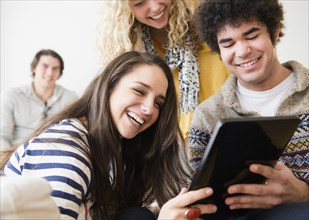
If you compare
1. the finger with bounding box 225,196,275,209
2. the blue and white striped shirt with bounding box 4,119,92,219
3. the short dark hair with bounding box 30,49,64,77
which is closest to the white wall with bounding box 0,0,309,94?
the short dark hair with bounding box 30,49,64,77

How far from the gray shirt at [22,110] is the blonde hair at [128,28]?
3.37 feet

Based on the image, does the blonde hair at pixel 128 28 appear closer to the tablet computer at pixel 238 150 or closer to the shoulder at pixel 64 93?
the tablet computer at pixel 238 150

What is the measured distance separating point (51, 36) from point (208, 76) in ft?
5.59

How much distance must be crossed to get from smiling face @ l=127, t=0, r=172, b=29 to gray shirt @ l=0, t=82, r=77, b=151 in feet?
3.89

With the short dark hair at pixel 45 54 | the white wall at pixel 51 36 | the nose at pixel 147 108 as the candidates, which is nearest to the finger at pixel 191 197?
the nose at pixel 147 108

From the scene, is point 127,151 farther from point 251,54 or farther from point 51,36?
point 51,36

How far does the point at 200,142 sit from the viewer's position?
1165 millimetres

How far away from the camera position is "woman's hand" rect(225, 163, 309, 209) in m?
0.85

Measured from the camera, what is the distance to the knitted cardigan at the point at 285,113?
3.40 feet

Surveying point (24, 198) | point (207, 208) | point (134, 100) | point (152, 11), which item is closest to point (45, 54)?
point (152, 11)

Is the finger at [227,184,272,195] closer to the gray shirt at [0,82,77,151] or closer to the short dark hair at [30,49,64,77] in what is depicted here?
the gray shirt at [0,82,77,151]

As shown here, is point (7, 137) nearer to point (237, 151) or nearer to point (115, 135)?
point (115, 135)

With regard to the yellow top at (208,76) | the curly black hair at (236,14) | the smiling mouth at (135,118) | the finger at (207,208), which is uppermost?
the curly black hair at (236,14)

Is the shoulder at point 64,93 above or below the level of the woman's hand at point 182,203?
above
